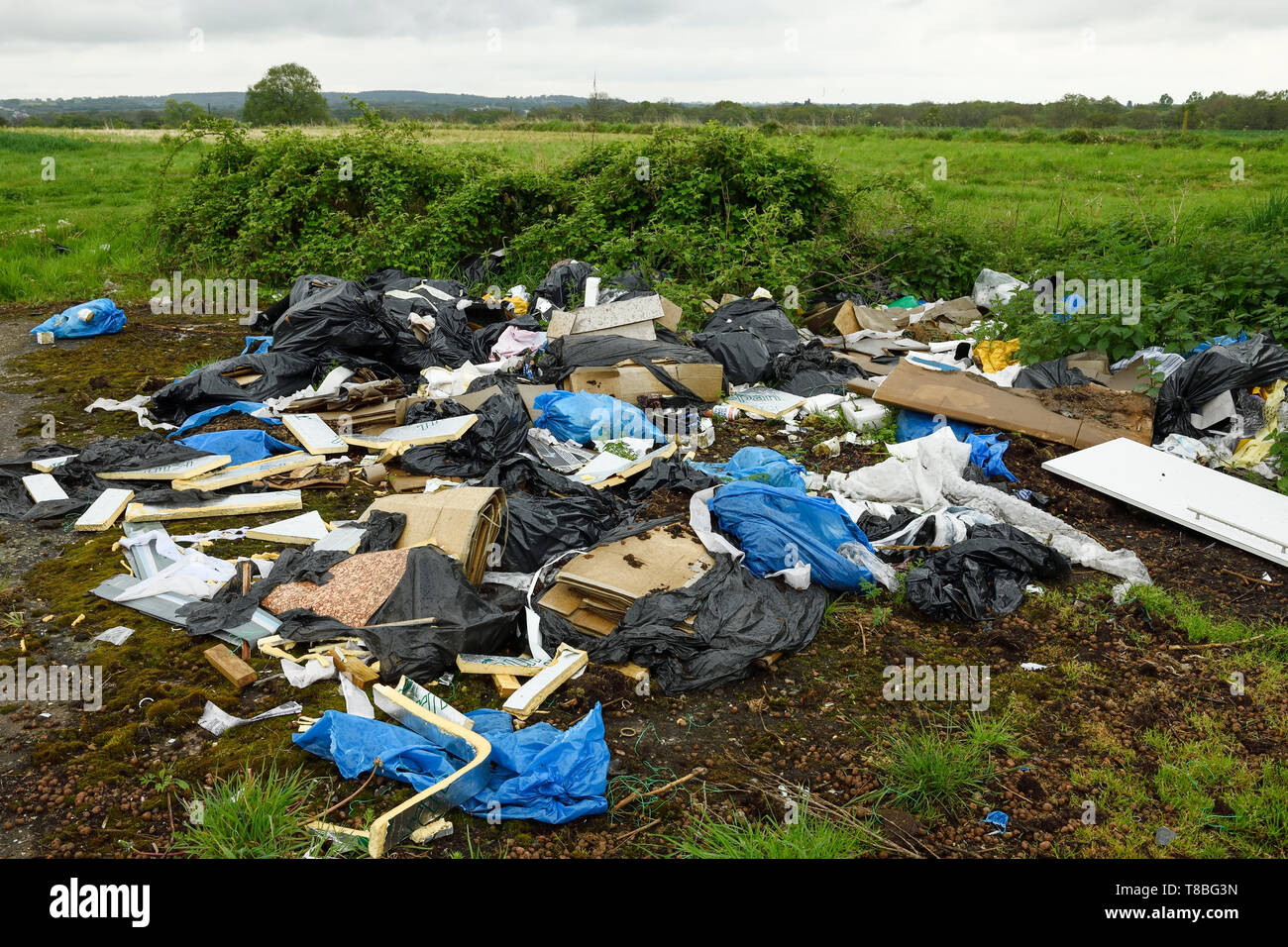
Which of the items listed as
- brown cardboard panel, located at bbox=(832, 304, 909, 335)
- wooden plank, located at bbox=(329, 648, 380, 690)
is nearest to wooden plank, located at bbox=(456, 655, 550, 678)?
wooden plank, located at bbox=(329, 648, 380, 690)

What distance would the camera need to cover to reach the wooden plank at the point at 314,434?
5.63m

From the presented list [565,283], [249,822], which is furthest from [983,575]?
[565,283]

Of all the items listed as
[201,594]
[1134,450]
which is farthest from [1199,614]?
[201,594]

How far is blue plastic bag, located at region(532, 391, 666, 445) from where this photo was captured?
5859 millimetres

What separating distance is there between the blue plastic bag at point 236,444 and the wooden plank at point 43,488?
2.44 feet

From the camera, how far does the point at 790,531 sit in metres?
4.18

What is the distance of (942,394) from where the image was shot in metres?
6.12

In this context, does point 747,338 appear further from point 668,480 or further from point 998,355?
point 668,480

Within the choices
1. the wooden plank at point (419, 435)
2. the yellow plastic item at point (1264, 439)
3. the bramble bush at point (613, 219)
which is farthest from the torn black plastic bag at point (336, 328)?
the yellow plastic item at point (1264, 439)

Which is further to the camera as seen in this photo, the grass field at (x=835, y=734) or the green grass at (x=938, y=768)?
the green grass at (x=938, y=768)

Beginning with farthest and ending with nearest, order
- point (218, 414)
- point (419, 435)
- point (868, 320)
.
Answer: point (868, 320)
point (218, 414)
point (419, 435)

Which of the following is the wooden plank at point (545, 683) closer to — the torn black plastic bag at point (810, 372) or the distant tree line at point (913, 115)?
the torn black plastic bag at point (810, 372)

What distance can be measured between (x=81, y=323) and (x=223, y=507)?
5120 mm
